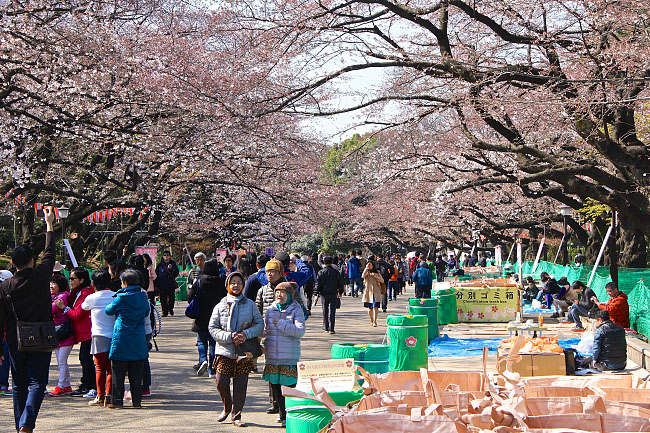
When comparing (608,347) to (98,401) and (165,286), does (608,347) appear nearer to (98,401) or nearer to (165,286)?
(98,401)

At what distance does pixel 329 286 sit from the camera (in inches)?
664

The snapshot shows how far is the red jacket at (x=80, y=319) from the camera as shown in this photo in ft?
32.3

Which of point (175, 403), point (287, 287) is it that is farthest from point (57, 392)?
point (287, 287)

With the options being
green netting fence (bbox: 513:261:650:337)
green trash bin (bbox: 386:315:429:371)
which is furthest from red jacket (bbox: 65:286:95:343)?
green netting fence (bbox: 513:261:650:337)

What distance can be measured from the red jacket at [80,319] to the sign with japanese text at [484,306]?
507 inches

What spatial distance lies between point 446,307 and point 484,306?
4.23ft

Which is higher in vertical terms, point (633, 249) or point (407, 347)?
point (633, 249)

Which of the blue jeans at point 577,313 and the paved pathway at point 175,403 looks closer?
the paved pathway at point 175,403

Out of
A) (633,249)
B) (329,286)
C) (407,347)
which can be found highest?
(633,249)

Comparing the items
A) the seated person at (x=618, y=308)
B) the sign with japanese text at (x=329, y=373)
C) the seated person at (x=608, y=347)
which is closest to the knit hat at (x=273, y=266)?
the sign with japanese text at (x=329, y=373)

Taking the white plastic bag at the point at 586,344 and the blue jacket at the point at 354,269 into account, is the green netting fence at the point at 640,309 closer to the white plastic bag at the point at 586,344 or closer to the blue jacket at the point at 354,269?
the white plastic bag at the point at 586,344

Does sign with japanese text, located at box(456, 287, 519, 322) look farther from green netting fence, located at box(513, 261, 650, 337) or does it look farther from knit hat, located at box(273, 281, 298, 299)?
knit hat, located at box(273, 281, 298, 299)

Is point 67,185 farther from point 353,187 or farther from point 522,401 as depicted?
point 353,187

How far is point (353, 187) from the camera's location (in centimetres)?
6550
